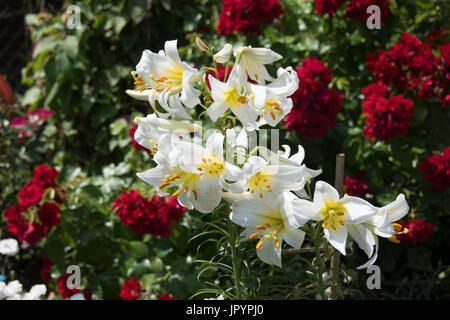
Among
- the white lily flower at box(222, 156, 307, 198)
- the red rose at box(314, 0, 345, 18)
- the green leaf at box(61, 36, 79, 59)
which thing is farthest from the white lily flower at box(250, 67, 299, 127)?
the green leaf at box(61, 36, 79, 59)

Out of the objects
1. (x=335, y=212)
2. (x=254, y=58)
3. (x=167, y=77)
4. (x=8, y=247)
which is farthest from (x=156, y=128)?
(x=8, y=247)

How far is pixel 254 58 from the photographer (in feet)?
4.00

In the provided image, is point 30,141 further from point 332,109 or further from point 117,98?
point 332,109

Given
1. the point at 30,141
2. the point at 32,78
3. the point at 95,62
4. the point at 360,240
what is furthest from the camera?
the point at 32,78

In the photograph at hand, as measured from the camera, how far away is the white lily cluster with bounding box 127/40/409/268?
1.12 m

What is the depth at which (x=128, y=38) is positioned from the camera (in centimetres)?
283

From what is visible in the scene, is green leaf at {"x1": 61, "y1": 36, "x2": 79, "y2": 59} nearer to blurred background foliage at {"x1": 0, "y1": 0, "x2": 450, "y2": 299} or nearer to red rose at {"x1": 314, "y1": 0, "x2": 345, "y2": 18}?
blurred background foliage at {"x1": 0, "y1": 0, "x2": 450, "y2": 299}

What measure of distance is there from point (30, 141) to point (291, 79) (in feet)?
6.19

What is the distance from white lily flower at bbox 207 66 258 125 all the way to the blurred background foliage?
91 centimetres

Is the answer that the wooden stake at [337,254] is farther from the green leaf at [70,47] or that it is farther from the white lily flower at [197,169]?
the green leaf at [70,47]

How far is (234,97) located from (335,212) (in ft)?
1.03

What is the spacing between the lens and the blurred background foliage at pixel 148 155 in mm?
2285

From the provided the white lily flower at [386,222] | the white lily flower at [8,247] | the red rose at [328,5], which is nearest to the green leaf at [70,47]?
Result: the white lily flower at [8,247]
